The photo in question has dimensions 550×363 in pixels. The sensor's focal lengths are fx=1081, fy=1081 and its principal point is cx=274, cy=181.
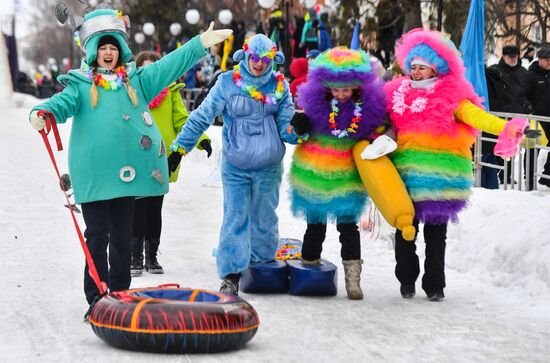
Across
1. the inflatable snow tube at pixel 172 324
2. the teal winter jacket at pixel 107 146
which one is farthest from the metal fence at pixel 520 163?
the inflatable snow tube at pixel 172 324

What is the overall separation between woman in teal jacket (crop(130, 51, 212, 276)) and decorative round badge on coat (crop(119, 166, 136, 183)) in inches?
73.0

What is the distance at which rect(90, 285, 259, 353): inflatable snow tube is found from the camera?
5434 millimetres

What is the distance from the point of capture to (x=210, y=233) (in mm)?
10648

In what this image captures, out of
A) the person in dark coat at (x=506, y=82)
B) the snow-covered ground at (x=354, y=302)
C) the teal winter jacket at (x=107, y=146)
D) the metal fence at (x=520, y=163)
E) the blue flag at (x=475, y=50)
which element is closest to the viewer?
the snow-covered ground at (x=354, y=302)

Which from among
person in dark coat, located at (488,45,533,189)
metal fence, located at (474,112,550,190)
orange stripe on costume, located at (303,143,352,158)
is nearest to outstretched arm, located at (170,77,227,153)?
orange stripe on costume, located at (303,143,352,158)

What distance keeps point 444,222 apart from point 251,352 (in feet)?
7.10

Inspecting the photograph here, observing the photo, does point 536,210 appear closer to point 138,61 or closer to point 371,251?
point 371,251

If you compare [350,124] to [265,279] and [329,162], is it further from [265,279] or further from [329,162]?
[265,279]

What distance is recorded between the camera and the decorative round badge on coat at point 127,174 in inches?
253

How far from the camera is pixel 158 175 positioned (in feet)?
21.6

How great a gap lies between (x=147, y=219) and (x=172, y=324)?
328 cm

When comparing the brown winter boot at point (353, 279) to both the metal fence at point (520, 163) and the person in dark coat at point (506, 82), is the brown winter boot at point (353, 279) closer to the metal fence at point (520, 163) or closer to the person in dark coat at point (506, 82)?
the metal fence at point (520, 163)

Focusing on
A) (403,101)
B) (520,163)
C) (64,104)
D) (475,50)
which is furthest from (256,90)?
(475,50)

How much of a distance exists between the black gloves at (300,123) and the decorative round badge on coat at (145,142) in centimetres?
116
